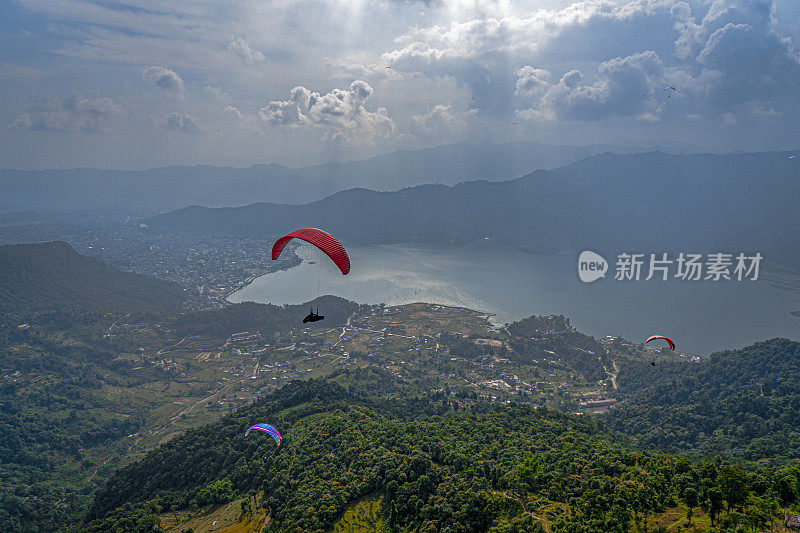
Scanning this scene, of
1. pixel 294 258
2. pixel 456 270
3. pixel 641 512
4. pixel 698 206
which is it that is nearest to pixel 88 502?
pixel 641 512

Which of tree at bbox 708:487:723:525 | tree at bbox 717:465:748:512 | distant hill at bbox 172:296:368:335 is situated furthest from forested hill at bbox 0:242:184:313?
tree at bbox 717:465:748:512

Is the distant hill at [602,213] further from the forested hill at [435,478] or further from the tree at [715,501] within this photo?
the tree at [715,501]

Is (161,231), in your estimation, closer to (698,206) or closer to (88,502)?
(88,502)

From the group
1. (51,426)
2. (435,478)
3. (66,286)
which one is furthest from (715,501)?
(66,286)

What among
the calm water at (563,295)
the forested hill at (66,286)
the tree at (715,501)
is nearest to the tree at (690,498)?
the tree at (715,501)

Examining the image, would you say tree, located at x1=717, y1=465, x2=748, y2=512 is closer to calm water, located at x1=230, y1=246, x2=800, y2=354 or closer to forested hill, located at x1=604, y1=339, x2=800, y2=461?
forested hill, located at x1=604, y1=339, x2=800, y2=461

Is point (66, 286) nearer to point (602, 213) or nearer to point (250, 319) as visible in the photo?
point (250, 319)
